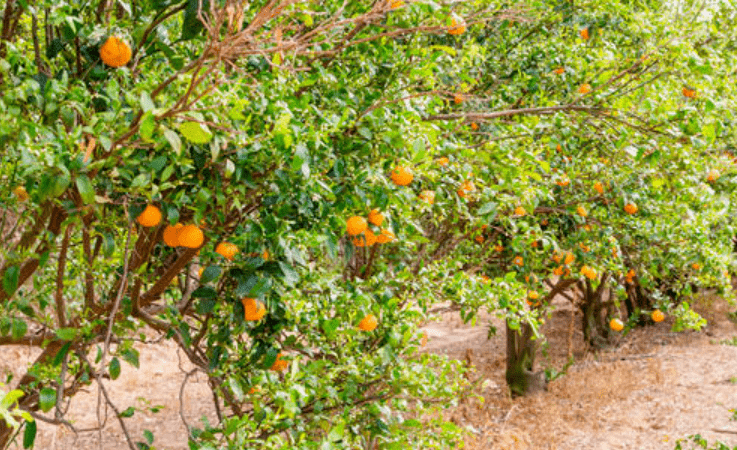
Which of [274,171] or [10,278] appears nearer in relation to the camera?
[274,171]

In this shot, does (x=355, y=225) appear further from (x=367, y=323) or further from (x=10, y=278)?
(x=10, y=278)

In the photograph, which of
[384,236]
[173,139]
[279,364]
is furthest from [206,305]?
[173,139]

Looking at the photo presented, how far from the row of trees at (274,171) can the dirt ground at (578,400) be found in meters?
2.27

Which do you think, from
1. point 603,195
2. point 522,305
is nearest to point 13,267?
point 522,305

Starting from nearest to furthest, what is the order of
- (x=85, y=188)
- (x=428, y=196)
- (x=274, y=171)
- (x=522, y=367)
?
1. (x=85, y=188)
2. (x=274, y=171)
3. (x=428, y=196)
4. (x=522, y=367)

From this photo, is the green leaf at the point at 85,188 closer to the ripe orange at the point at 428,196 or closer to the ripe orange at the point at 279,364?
the ripe orange at the point at 279,364

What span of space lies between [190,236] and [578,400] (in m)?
6.48

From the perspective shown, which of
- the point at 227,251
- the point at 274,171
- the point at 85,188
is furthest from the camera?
the point at 227,251

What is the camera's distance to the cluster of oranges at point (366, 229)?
2291mm

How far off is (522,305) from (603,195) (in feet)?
5.03

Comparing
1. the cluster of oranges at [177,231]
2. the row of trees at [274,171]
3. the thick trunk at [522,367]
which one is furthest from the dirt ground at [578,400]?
the cluster of oranges at [177,231]

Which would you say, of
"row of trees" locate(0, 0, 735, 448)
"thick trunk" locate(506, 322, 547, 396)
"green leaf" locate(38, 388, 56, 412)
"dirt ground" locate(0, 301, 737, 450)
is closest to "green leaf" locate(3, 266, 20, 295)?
"row of trees" locate(0, 0, 735, 448)

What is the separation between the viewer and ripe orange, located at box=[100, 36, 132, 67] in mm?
2000

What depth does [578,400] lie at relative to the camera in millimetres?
7633
